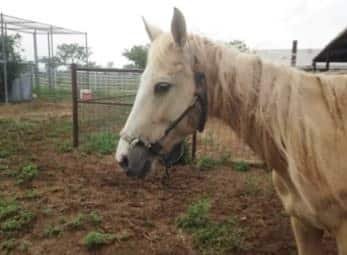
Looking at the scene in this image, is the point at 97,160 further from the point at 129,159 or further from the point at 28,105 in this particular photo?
the point at 28,105

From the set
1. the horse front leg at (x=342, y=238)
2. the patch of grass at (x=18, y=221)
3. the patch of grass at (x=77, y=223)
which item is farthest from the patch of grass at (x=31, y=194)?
the horse front leg at (x=342, y=238)

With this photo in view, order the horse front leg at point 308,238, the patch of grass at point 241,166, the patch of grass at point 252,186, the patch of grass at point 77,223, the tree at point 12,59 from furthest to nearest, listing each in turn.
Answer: the tree at point 12,59 → the patch of grass at point 241,166 → the patch of grass at point 252,186 → the patch of grass at point 77,223 → the horse front leg at point 308,238

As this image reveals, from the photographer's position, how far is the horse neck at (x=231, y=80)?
1422 mm

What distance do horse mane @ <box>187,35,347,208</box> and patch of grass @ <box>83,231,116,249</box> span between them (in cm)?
148

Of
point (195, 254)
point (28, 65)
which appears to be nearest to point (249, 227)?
point (195, 254)

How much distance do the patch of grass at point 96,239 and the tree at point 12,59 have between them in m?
10.2

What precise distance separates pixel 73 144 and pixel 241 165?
2542mm

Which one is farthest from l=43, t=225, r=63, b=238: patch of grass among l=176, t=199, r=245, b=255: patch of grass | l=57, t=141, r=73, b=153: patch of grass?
l=57, t=141, r=73, b=153: patch of grass

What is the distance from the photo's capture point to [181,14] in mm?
1342

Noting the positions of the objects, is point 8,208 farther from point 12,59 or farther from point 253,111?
point 12,59

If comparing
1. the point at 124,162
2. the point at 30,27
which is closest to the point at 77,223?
the point at 124,162

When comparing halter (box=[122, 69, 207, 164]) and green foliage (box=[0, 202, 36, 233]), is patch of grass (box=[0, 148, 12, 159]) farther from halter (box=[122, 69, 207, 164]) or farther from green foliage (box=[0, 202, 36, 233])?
halter (box=[122, 69, 207, 164])

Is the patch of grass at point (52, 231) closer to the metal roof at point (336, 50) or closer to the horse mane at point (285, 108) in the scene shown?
the horse mane at point (285, 108)

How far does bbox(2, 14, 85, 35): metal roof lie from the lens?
37.7 ft
